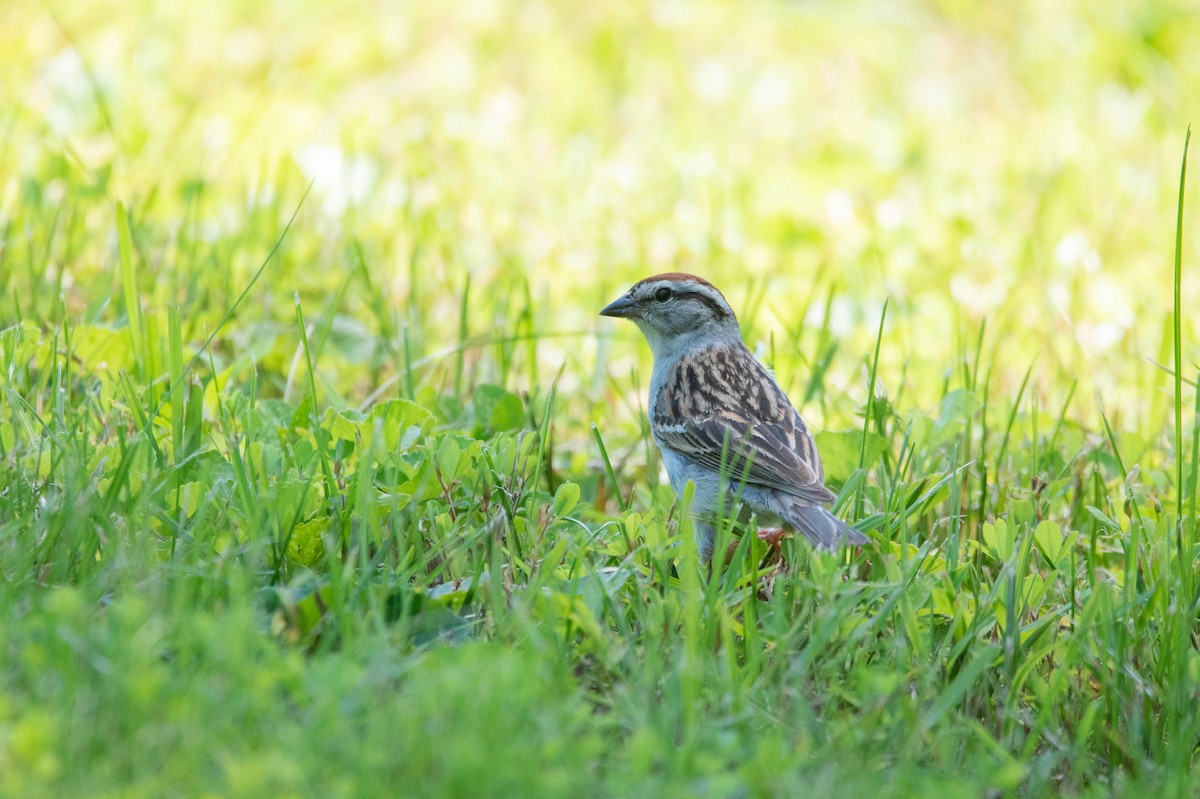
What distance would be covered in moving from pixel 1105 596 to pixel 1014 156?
648 centimetres

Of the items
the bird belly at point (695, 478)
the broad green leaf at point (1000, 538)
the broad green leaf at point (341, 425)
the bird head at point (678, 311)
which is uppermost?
the bird head at point (678, 311)

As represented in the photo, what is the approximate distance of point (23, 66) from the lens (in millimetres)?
8617

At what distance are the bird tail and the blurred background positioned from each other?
1230mm

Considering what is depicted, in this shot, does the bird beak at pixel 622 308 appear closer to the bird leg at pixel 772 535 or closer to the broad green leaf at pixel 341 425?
the bird leg at pixel 772 535

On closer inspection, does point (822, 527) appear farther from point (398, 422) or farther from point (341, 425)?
point (341, 425)

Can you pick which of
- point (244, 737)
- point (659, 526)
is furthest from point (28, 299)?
point (244, 737)

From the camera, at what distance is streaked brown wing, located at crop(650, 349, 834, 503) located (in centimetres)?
476

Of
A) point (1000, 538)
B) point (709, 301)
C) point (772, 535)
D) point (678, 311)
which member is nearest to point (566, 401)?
point (678, 311)

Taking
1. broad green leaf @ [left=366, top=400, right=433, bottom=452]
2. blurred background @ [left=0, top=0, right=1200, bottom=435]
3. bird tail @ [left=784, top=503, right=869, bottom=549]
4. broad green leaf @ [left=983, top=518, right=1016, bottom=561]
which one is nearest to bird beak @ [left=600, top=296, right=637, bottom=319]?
blurred background @ [left=0, top=0, right=1200, bottom=435]

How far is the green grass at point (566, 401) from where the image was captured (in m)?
2.89

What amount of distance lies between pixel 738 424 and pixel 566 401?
3.92 feet

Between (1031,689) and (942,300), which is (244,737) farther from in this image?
(942,300)

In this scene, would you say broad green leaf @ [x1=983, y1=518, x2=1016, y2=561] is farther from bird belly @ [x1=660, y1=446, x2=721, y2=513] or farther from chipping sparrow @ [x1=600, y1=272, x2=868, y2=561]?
bird belly @ [x1=660, y1=446, x2=721, y2=513]

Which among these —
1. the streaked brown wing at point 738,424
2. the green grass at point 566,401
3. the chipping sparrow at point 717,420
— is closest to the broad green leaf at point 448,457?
the green grass at point 566,401
